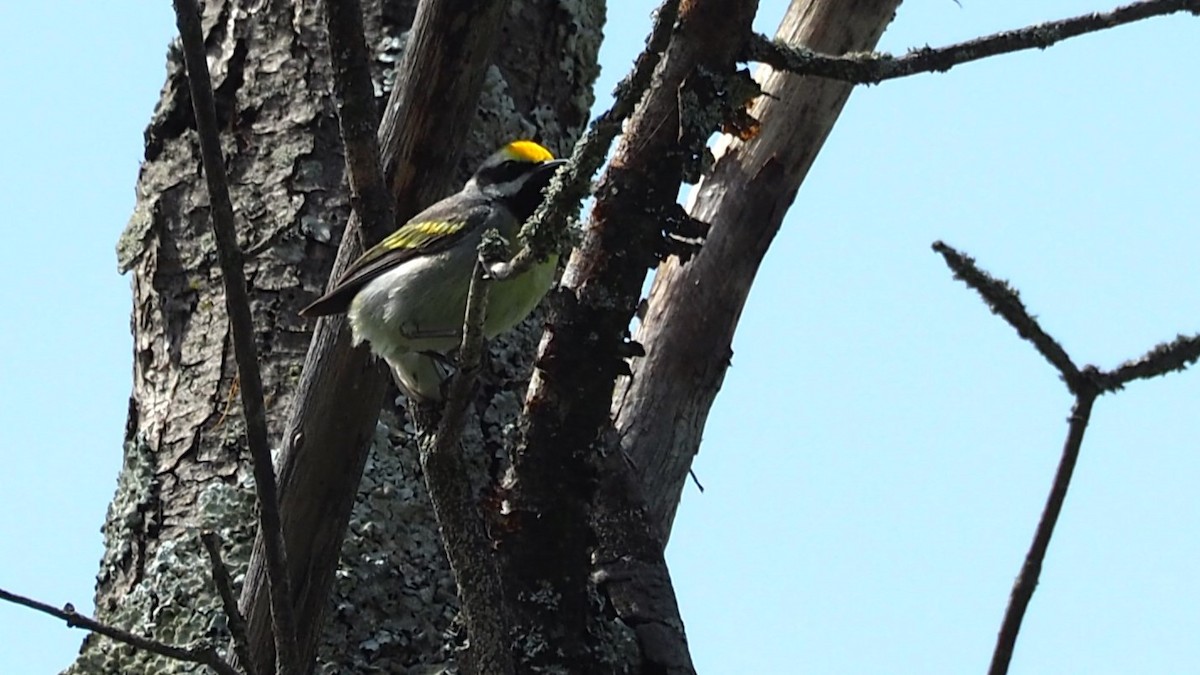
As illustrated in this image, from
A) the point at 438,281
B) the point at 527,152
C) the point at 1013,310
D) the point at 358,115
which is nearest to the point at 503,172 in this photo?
the point at 527,152

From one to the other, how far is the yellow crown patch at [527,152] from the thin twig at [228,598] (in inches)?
88.7

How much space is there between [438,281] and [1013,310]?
112 inches

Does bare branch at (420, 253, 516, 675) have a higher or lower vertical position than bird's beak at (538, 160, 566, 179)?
lower

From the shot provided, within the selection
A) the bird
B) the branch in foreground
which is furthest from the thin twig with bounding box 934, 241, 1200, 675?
the bird

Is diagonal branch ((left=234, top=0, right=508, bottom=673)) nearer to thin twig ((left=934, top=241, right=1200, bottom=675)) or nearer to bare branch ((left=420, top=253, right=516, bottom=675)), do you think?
bare branch ((left=420, top=253, right=516, bottom=675))

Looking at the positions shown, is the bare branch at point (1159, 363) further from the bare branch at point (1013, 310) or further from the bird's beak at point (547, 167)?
the bird's beak at point (547, 167)

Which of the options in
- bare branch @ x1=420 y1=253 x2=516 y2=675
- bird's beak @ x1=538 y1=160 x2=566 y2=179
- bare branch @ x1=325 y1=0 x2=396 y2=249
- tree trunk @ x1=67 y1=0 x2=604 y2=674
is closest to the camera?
bare branch @ x1=420 y1=253 x2=516 y2=675

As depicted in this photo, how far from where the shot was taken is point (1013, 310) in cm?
191

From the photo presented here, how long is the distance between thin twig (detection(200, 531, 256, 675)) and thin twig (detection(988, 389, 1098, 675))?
1.34m

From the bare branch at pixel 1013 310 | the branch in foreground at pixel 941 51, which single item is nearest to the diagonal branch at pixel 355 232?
the branch in foreground at pixel 941 51

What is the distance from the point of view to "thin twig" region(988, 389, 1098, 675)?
1.83 meters

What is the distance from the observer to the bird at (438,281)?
12.4ft

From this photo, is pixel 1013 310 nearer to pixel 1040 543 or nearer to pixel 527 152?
pixel 1040 543

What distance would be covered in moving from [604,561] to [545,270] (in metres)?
0.80
